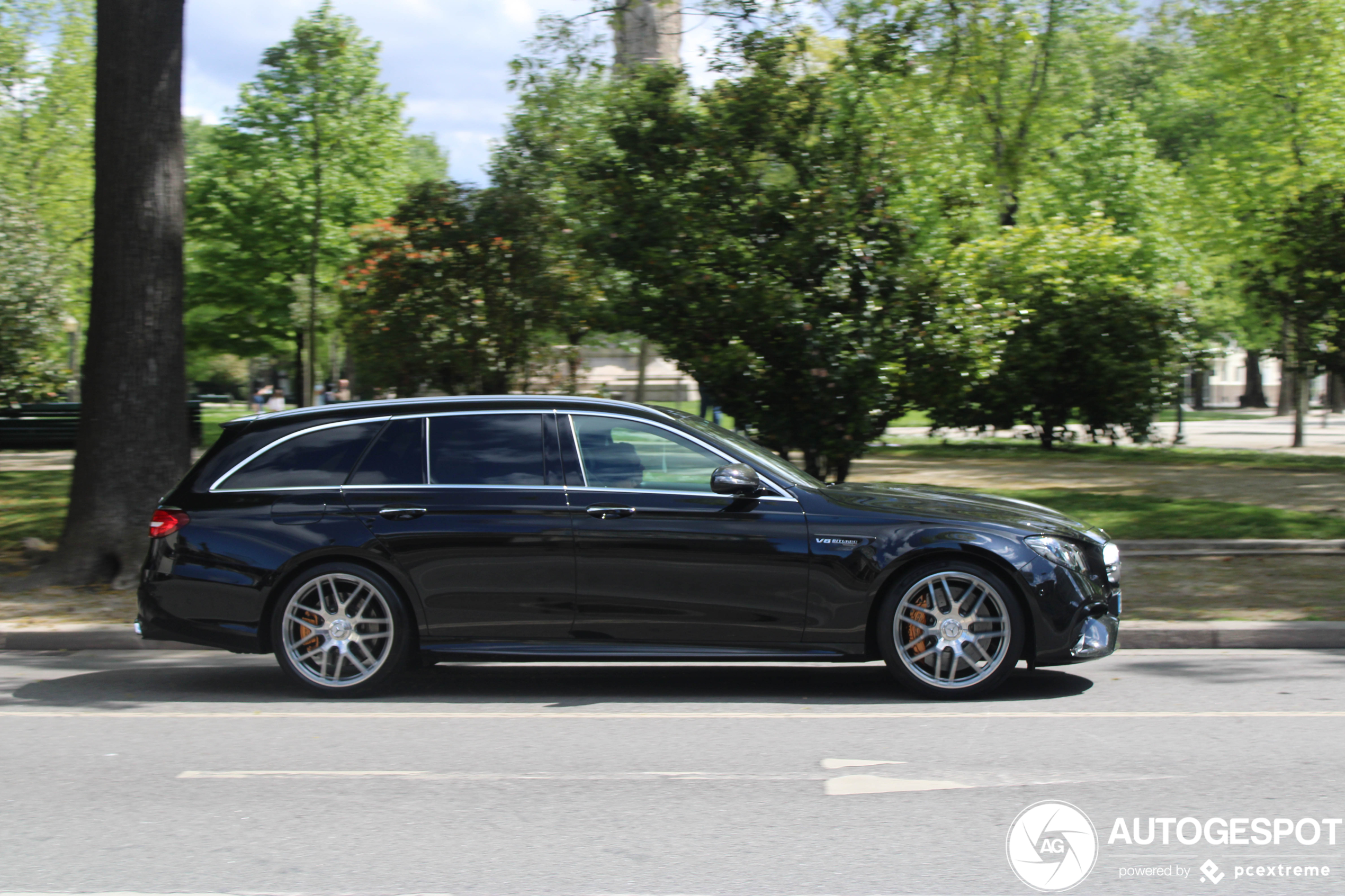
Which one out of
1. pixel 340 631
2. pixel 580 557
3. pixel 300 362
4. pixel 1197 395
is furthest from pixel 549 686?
pixel 1197 395

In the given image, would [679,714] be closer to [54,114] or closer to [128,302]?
[128,302]

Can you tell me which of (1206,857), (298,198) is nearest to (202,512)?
(1206,857)

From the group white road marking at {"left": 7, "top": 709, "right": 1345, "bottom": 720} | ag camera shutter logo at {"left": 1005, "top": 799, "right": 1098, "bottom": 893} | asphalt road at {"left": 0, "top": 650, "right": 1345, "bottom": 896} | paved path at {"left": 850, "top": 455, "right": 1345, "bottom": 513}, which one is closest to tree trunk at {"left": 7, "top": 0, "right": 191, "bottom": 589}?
asphalt road at {"left": 0, "top": 650, "right": 1345, "bottom": 896}

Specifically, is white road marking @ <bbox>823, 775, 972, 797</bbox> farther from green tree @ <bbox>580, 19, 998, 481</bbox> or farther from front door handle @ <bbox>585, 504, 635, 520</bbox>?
green tree @ <bbox>580, 19, 998, 481</bbox>

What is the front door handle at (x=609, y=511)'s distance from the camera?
686cm

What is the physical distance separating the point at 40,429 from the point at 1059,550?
23.3 meters

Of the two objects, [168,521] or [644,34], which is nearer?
[168,521]

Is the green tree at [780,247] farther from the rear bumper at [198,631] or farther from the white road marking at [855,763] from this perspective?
the white road marking at [855,763]

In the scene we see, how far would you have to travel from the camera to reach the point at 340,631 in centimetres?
705

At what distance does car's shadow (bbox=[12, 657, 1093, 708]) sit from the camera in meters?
7.02

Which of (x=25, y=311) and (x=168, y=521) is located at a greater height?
(x=25, y=311)

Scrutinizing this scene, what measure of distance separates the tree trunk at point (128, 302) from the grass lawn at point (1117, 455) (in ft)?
38.8

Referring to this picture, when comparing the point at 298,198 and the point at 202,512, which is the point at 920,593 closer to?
the point at 202,512

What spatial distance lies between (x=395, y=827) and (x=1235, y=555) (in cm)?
919
